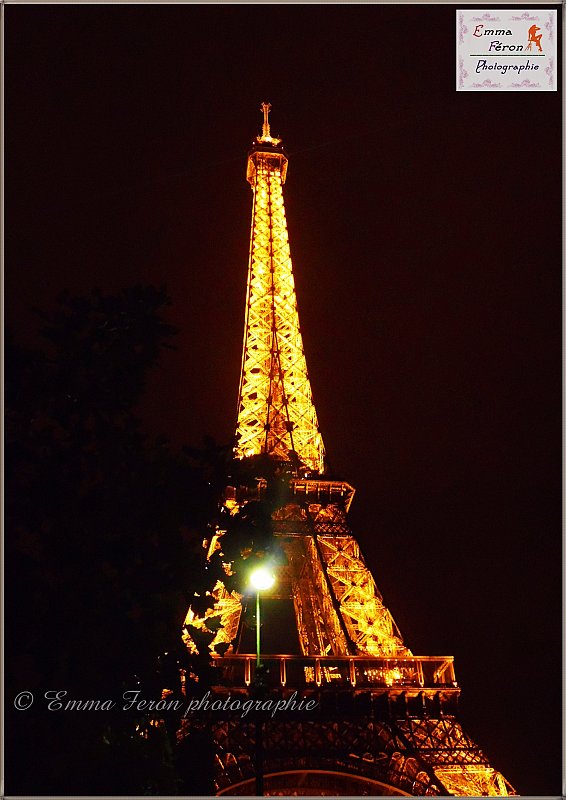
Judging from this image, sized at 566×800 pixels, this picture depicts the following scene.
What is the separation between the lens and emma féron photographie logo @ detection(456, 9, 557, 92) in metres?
16.8

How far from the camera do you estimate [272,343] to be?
48.7m

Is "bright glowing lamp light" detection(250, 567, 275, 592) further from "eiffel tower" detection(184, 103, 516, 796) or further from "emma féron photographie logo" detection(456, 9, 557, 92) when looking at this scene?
"emma féron photographie logo" detection(456, 9, 557, 92)

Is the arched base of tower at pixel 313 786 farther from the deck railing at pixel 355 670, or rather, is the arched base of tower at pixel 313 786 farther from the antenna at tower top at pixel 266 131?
the antenna at tower top at pixel 266 131

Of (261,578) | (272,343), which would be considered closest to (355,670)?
(272,343)

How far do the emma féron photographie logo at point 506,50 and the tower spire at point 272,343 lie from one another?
25463 millimetres

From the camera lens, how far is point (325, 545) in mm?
40062

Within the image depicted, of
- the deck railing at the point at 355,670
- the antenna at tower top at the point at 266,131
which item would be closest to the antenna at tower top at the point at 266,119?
the antenna at tower top at the point at 266,131

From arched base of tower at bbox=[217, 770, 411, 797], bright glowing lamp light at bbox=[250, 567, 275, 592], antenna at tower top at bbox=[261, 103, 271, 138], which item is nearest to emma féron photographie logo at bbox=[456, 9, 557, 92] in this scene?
bright glowing lamp light at bbox=[250, 567, 275, 592]

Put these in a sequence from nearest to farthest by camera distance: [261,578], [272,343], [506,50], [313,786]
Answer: [261,578], [506,50], [313,786], [272,343]

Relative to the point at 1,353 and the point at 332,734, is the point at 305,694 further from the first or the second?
the point at 1,353

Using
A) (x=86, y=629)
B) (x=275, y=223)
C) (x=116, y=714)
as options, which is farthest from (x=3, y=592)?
(x=275, y=223)

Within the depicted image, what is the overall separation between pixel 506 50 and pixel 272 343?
3224cm

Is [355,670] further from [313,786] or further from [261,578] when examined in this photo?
[261,578]

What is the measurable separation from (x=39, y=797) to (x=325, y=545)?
1144 inches
